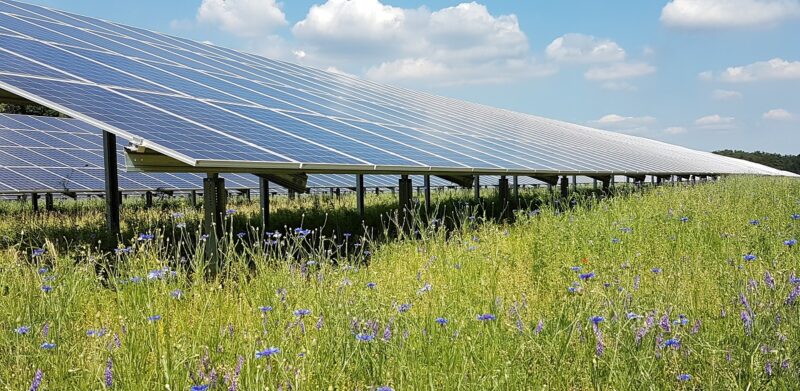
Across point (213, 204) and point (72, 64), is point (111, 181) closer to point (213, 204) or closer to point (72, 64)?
point (72, 64)

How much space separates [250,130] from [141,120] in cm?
157

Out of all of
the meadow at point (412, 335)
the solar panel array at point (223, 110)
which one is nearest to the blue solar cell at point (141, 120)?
the solar panel array at point (223, 110)

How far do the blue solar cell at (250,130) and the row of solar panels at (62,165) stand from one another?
26.2ft

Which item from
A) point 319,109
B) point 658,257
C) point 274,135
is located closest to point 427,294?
point 658,257

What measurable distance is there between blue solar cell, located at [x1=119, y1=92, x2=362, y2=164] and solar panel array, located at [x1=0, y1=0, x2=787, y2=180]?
25 millimetres

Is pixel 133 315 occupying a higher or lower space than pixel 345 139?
lower

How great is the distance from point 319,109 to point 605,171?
7.34 metres

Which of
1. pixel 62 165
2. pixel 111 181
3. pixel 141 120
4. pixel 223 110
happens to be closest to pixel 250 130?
pixel 223 110

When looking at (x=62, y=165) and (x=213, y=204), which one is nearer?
(x=213, y=204)

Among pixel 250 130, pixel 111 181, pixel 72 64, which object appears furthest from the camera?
pixel 72 64

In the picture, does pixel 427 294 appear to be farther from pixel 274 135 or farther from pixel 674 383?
pixel 274 135

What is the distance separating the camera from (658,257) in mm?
6434

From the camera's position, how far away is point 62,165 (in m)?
18.2

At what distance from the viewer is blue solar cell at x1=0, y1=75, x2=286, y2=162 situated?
6254 mm
